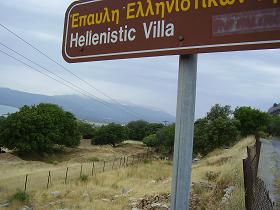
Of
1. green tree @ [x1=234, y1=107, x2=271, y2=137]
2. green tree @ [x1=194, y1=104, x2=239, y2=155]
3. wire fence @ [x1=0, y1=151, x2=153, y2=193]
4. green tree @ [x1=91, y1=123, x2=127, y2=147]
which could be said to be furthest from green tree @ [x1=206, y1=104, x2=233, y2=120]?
green tree @ [x1=91, y1=123, x2=127, y2=147]

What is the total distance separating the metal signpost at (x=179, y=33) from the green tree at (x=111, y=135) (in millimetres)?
86953

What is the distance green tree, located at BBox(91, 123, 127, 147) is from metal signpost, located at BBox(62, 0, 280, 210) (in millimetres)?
86953

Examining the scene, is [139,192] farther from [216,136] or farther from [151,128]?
[151,128]

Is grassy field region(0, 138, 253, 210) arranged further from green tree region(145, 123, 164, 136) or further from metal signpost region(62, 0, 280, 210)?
green tree region(145, 123, 164, 136)

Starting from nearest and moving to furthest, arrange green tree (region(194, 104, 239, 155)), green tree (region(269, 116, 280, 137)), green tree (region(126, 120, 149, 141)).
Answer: green tree (region(194, 104, 239, 155)) → green tree (region(269, 116, 280, 137)) → green tree (region(126, 120, 149, 141))

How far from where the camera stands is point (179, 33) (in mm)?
2574

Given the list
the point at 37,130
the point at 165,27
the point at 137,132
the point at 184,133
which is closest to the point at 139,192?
the point at 184,133

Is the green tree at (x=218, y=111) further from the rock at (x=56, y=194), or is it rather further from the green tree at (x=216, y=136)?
the rock at (x=56, y=194)

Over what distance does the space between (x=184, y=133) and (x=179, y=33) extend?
0.68 m

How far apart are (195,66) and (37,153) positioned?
64235mm

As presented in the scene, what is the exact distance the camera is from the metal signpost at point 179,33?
2.29 metres

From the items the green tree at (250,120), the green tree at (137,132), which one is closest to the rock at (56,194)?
the green tree at (250,120)

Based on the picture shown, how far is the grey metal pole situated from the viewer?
2543 mm

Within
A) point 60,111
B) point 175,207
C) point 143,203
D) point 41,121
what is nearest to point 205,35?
point 175,207
